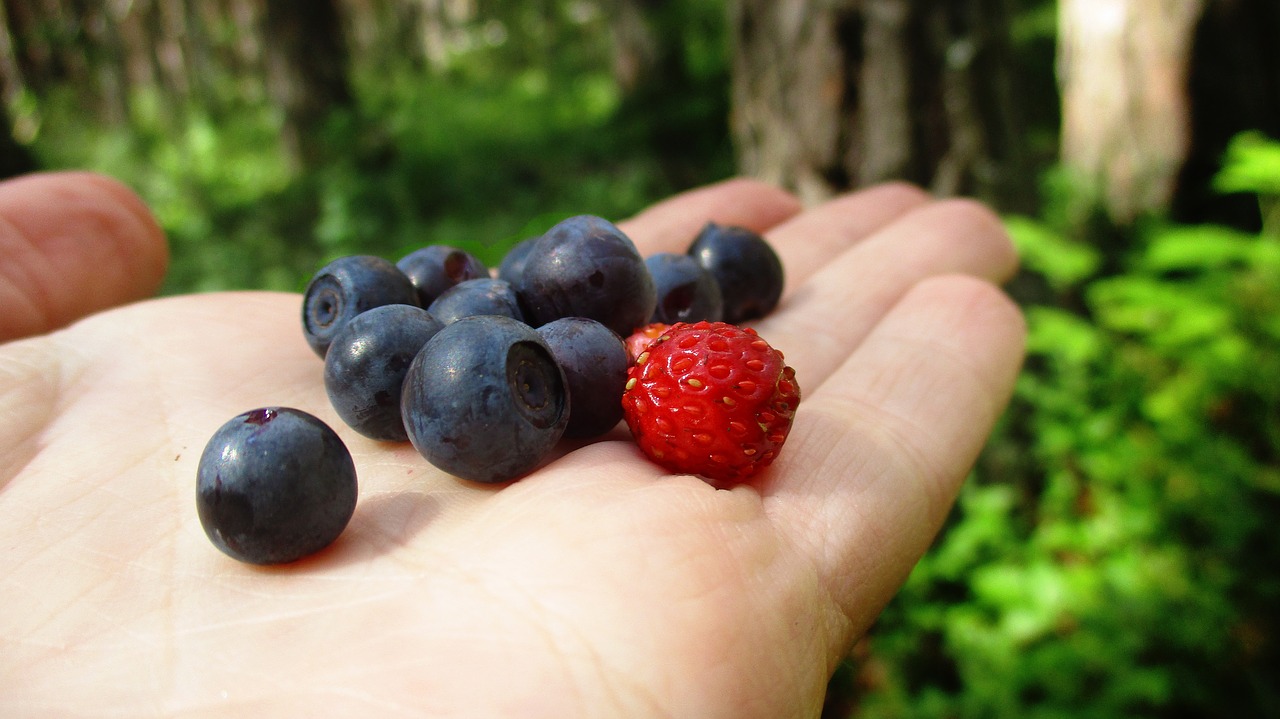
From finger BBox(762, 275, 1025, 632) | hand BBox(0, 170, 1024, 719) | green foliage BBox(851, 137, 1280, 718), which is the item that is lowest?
green foliage BBox(851, 137, 1280, 718)

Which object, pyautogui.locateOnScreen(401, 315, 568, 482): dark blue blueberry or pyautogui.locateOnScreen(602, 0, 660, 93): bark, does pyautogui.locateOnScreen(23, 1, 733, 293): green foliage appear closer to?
pyautogui.locateOnScreen(602, 0, 660, 93): bark

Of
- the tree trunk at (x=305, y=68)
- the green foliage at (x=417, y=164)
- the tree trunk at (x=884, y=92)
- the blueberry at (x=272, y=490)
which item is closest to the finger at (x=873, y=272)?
the tree trunk at (x=884, y=92)

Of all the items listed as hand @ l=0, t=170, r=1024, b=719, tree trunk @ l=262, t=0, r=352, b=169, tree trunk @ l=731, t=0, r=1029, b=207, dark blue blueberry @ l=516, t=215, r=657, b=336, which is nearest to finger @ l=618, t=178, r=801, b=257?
tree trunk @ l=731, t=0, r=1029, b=207

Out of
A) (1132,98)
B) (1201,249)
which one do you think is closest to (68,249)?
(1201,249)

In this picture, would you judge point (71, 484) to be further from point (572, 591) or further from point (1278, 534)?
point (1278, 534)

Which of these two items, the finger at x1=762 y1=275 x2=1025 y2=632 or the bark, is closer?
the finger at x1=762 y1=275 x2=1025 y2=632

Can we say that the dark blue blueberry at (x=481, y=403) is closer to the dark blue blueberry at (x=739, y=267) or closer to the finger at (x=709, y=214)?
the dark blue blueberry at (x=739, y=267)

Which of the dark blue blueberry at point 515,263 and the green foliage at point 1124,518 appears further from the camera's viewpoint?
the green foliage at point 1124,518

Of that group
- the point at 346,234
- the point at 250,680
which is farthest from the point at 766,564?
the point at 346,234
